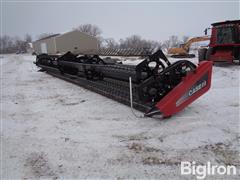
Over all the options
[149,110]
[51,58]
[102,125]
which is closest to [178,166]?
[149,110]

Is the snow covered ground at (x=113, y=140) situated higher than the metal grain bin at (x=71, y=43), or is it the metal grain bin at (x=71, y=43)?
the metal grain bin at (x=71, y=43)

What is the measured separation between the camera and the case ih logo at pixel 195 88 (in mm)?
2883

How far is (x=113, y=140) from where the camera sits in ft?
8.33

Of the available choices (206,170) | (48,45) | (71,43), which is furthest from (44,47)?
(206,170)

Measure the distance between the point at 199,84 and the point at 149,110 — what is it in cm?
87

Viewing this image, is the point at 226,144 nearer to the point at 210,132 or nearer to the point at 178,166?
the point at 210,132

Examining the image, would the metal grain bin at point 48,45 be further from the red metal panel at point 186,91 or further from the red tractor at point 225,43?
the red metal panel at point 186,91

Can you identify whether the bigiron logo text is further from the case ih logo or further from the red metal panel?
the case ih logo

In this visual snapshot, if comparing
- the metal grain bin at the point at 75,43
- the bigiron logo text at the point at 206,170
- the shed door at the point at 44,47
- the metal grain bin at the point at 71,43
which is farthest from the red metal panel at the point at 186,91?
the shed door at the point at 44,47

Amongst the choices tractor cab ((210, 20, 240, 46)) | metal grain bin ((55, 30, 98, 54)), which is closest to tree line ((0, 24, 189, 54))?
metal grain bin ((55, 30, 98, 54))

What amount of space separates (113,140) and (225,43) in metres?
8.77

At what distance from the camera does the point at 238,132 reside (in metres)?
2.53

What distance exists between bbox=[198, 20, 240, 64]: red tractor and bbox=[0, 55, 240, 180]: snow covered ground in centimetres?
558

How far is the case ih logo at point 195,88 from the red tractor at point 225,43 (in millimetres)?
6530
